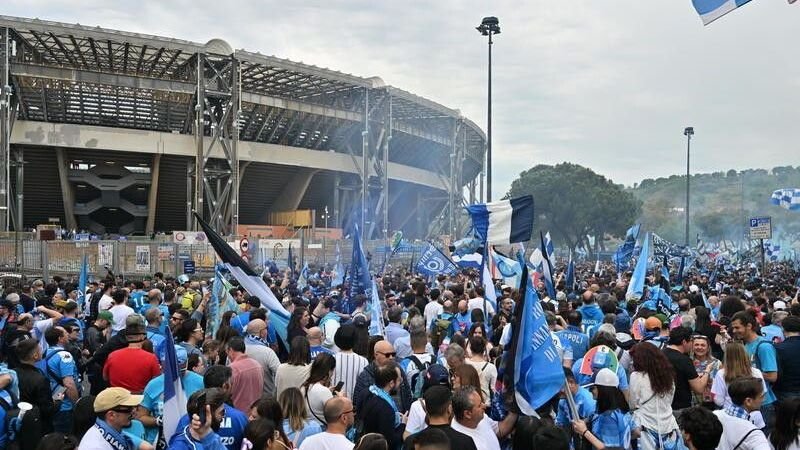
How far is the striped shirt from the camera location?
6.34 meters

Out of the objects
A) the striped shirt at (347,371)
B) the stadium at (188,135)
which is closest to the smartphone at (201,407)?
the striped shirt at (347,371)

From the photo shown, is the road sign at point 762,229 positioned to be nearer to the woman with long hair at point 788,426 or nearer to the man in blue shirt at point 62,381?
the woman with long hair at point 788,426

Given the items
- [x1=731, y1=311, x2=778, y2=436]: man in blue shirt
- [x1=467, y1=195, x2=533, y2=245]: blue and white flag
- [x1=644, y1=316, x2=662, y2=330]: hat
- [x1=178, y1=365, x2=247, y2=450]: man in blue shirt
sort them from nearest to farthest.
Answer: [x1=178, y1=365, x2=247, y2=450]: man in blue shirt → [x1=731, y1=311, x2=778, y2=436]: man in blue shirt → [x1=644, y1=316, x2=662, y2=330]: hat → [x1=467, y1=195, x2=533, y2=245]: blue and white flag

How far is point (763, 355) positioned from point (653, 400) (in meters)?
1.69

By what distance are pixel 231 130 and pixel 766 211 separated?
373 ft

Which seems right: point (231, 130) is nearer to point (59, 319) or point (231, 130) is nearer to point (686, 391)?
point (59, 319)

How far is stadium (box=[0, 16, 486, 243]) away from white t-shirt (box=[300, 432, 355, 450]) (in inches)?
1526

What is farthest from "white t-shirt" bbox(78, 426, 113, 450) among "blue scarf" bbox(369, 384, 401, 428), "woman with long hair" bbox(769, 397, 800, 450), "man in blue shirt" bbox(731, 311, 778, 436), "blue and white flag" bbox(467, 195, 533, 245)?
"blue and white flag" bbox(467, 195, 533, 245)

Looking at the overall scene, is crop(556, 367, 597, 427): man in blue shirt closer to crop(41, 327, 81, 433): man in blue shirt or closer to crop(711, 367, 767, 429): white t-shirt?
crop(711, 367, 767, 429): white t-shirt

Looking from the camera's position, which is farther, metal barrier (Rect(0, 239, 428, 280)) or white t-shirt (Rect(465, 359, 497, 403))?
Answer: metal barrier (Rect(0, 239, 428, 280))

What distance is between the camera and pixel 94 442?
4.35 meters

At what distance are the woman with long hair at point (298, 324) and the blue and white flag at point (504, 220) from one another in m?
2.75

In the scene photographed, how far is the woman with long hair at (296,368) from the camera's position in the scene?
6.15 metres

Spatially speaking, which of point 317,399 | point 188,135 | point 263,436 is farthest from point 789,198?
point 263,436
